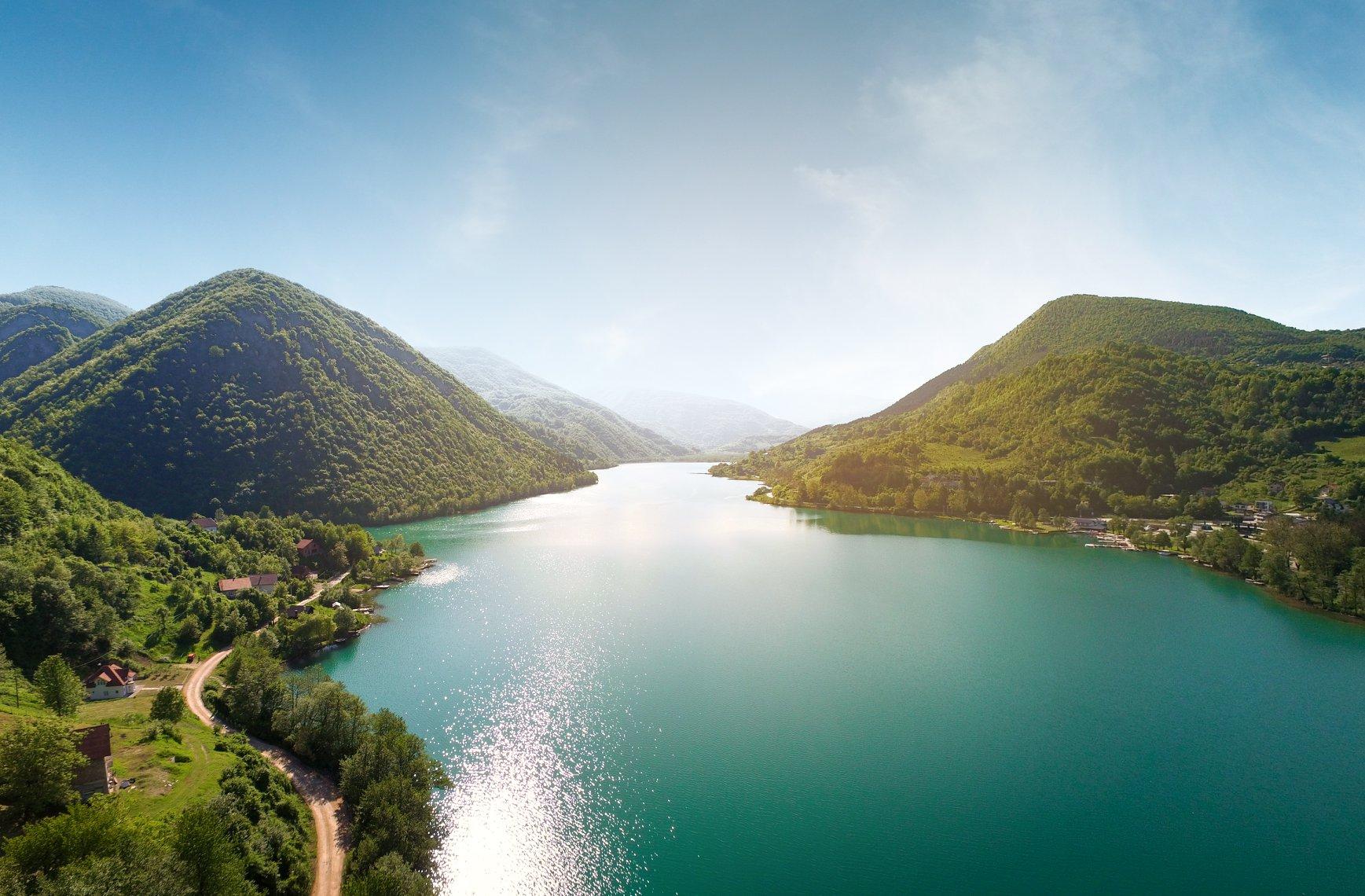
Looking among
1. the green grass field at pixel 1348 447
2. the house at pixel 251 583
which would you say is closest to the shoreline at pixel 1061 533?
the green grass field at pixel 1348 447

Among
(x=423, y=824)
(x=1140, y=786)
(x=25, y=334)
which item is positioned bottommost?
(x=423, y=824)

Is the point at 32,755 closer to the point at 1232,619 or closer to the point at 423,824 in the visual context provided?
the point at 423,824

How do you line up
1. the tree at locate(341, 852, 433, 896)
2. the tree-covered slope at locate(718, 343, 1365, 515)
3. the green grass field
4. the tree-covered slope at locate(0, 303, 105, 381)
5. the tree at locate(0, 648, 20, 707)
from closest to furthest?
the tree at locate(341, 852, 433, 896)
the tree at locate(0, 648, 20, 707)
the green grass field
the tree-covered slope at locate(718, 343, 1365, 515)
the tree-covered slope at locate(0, 303, 105, 381)

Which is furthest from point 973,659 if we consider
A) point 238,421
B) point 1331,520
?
point 238,421

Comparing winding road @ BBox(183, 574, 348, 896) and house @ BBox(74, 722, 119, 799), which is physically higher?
house @ BBox(74, 722, 119, 799)

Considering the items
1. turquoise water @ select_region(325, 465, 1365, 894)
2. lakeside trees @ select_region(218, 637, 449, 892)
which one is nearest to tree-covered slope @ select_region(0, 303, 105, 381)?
turquoise water @ select_region(325, 465, 1365, 894)

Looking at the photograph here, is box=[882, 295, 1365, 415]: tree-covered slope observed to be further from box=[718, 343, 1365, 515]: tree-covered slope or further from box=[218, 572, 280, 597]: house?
box=[218, 572, 280, 597]: house

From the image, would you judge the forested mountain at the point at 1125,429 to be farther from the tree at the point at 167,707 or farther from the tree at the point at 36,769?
the tree at the point at 36,769
